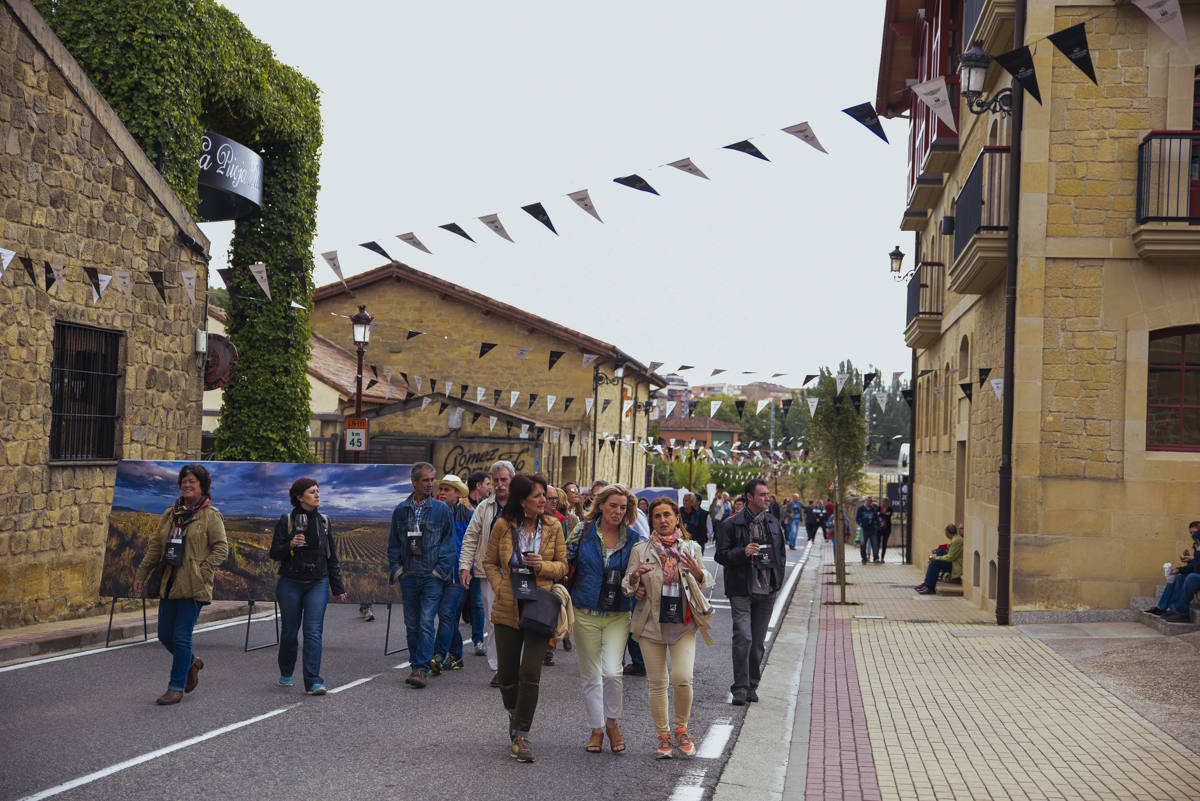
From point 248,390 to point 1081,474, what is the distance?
44.0ft

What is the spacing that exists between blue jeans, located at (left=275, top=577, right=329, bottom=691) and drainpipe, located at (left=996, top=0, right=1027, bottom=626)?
357 inches

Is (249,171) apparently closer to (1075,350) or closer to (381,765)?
(1075,350)

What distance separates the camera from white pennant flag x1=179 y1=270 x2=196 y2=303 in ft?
50.6

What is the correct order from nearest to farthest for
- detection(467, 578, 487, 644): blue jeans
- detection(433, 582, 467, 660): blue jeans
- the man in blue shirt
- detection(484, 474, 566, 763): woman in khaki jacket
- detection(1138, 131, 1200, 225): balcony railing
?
detection(484, 474, 566, 763): woman in khaki jacket < the man in blue shirt < detection(433, 582, 467, 660): blue jeans < detection(467, 578, 487, 644): blue jeans < detection(1138, 131, 1200, 225): balcony railing

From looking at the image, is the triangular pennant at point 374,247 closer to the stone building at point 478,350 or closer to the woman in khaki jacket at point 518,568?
the woman in khaki jacket at point 518,568

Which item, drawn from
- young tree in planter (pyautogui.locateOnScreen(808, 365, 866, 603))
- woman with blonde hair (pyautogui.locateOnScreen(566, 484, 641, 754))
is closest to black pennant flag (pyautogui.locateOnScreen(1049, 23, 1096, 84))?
woman with blonde hair (pyautogui.locateOnScreen(566, 484, 641, 754))

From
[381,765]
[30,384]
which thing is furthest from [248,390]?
[381,765]

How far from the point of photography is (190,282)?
15492 mm

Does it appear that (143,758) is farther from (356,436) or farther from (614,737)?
(356,436)

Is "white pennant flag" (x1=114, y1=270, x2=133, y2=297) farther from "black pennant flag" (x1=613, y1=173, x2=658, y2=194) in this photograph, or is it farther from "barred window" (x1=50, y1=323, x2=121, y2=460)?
"black pennant flag" (x1=613, y1=173, x2=658, y2=194)

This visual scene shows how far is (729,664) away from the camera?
11.7 m

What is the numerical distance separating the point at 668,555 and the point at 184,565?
3551mm

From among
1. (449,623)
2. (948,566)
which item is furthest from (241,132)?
(948,566)

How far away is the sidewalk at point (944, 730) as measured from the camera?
6680 millimetres
